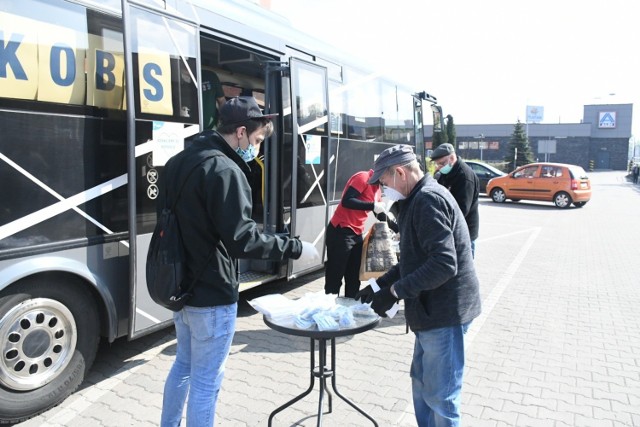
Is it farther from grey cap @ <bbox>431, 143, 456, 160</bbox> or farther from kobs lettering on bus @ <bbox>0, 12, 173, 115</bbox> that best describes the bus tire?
grey cap @ <bbox>431, 143, 456, 160</bbox>

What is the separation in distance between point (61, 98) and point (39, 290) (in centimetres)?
137

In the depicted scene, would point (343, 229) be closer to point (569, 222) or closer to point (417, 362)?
point (417, 362)

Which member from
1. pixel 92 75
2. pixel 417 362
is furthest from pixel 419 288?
pixel 92 75

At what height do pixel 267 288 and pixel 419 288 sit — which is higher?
pixel 419 288

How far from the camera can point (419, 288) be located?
8.58 feet

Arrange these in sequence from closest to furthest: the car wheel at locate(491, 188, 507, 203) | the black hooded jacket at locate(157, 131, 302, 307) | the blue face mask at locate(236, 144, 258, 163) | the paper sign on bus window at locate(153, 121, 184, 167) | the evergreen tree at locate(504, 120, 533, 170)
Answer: the black hooded jacket at locate(157, 131, 302, 307) → the blue face mask at locate(236, 144, 258, 163) → the paper sign on bus window at locate(153, 121, 184, 167) → the car wheel at locate(491, 188, 507, 203) → the evergreen tree at locate(504, 120, 533, 170)

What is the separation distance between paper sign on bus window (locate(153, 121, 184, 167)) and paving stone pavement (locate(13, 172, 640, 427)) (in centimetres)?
189

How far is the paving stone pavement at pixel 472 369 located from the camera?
3.81m

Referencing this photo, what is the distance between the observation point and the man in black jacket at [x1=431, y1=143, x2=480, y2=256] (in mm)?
5402

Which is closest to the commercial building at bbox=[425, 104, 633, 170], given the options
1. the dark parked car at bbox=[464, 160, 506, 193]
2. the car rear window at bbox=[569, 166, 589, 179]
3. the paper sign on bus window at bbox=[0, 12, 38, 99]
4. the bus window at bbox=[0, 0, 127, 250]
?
the dark parked car at bbox=[464, 160, 506, 193]

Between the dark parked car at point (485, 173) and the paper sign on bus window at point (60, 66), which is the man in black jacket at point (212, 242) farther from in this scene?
the dark parked car at point (485, 173)

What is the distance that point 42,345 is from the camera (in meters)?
3.68

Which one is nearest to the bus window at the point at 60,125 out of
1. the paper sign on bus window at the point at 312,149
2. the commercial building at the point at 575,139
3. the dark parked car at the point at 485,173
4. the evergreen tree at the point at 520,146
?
the paper sign on bus window at the point at 312,149

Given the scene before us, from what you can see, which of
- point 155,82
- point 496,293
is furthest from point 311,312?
point 496,293
